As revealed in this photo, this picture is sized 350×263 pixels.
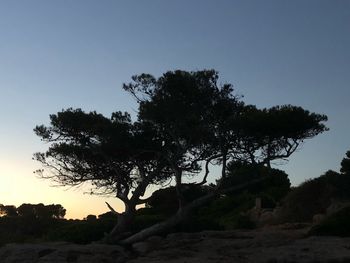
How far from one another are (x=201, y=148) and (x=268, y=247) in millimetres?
7204

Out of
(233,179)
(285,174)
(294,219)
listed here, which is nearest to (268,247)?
(233,179)

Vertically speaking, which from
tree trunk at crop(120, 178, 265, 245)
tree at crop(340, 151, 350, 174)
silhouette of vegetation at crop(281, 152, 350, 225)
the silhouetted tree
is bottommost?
tree trunk at crop(120, 178, 265, 245)

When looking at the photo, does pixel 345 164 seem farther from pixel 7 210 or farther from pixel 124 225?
pixel 7 210

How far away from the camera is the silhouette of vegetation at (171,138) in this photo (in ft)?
69.6

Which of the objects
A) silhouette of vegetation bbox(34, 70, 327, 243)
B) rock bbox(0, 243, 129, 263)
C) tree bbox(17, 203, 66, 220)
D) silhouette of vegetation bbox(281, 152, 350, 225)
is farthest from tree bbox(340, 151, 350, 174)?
tree bbox(17, 203, 66, 220)

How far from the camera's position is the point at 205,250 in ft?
56.1

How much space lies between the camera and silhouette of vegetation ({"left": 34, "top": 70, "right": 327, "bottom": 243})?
21219 mm

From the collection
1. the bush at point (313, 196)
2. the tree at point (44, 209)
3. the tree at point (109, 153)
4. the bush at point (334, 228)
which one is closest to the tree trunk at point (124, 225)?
the tree at point (109, 153)

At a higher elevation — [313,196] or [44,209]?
[44,209]

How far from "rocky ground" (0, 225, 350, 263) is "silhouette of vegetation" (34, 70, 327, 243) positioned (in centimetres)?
189

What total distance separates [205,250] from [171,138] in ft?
24.5

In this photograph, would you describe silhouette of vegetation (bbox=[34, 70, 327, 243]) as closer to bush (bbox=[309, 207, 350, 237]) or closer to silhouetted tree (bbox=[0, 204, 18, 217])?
bush (bbox=[309, 207, 350, 237])

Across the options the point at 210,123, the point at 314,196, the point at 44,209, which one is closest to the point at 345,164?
the point at 314,196

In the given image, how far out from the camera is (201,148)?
22.7 meters
